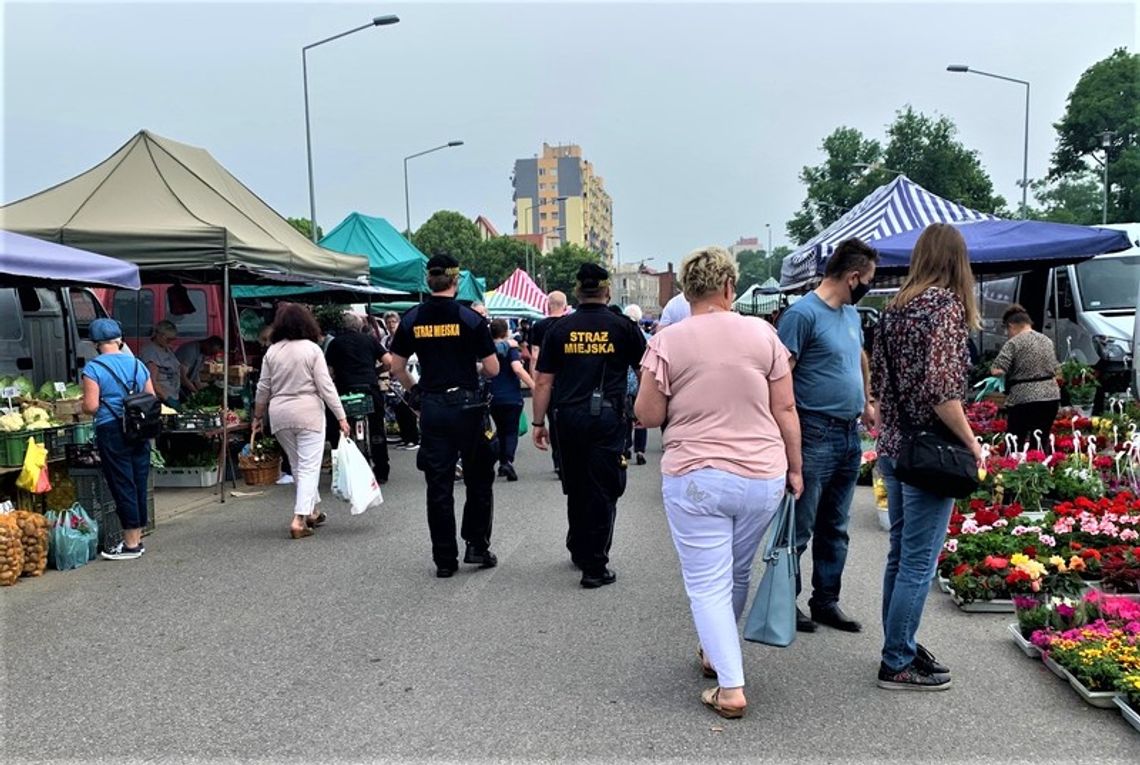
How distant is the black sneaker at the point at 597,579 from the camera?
589 cm

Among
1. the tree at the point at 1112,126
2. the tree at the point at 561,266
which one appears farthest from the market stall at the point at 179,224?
the tree at the point at 561,266

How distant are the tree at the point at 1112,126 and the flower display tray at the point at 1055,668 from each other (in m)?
51.1

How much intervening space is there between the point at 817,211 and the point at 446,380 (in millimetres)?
65132

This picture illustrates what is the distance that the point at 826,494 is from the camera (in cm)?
481

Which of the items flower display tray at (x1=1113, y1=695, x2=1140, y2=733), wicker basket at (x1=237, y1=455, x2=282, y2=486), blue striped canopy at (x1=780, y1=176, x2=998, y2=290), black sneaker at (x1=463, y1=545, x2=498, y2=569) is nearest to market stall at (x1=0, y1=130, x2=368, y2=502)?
wicker basket at (x1=237, y1=455, x2=282, y2=486)

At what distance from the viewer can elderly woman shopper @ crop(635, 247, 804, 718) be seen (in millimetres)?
3727

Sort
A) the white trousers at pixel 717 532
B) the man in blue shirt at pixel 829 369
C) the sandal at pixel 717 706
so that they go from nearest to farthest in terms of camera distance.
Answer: the white trousers at pixel 717 532 < the sandal at pixel 717 706 < the man in blue shirt at pixel 829 369

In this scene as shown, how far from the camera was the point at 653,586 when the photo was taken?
589cm

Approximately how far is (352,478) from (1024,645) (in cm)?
492

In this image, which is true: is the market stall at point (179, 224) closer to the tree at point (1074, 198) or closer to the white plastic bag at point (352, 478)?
the white plastic bag at point (352, 478)

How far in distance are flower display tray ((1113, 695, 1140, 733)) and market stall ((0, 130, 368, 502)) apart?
7870 mm

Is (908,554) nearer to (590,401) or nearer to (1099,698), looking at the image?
(1099,698)

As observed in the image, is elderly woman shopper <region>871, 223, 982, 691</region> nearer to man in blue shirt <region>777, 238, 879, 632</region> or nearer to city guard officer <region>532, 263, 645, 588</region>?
man in blue shirt <region>777, 238, 879, 632</region>

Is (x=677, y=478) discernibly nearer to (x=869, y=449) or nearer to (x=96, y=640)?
(x=96, y=640)
